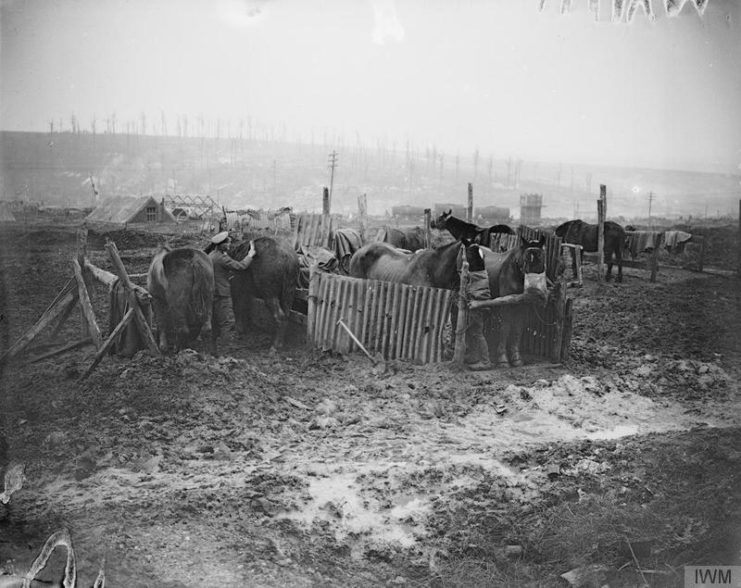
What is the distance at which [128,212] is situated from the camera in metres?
15.9

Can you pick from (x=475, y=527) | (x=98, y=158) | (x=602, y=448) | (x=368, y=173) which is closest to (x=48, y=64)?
(x=475, y=527)

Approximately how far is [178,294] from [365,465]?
3.36 metres

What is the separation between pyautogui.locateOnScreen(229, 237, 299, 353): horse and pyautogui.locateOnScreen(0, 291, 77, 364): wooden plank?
2.34m

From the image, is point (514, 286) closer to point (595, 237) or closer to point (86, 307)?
point (86, 307)

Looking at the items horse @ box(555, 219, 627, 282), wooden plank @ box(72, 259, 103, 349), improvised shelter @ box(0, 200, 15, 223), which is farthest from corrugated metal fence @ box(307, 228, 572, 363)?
horse @ box(555, 219, 627, 282)

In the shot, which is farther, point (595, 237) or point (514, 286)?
point (595, 237)

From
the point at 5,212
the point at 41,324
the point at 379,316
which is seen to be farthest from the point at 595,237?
the point at 5,212

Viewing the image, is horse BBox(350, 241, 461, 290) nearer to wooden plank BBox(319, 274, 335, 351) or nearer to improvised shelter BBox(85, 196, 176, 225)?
wooden plank BBox(319, 274, 335, 351)

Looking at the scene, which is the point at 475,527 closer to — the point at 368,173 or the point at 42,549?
the point at 42,549

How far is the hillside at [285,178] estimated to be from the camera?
27.1ft

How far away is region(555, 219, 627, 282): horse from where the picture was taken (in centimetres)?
1345

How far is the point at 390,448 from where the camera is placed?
16.1ft

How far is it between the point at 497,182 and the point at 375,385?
65.1 meters

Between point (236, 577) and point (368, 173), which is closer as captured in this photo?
point (236, 577)
